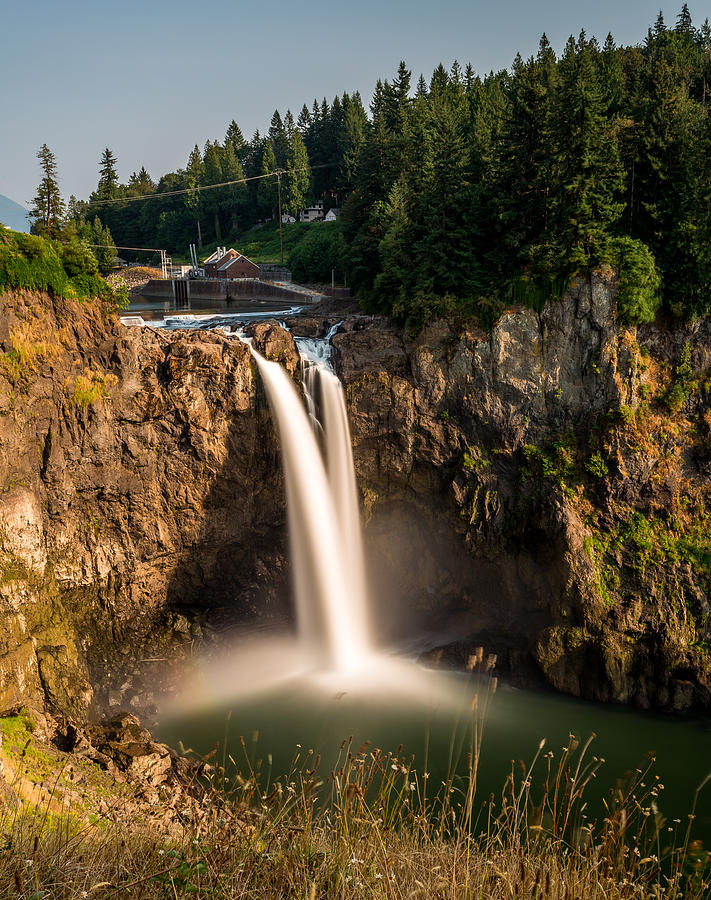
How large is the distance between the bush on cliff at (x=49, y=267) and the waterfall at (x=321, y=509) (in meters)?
5.58

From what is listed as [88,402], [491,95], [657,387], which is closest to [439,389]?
[657,387]

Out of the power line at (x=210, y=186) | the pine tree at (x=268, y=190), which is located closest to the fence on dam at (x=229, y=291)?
the power line at (x=210, y=186)

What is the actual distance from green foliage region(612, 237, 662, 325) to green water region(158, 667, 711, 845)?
39.8 feet

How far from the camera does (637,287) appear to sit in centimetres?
2075

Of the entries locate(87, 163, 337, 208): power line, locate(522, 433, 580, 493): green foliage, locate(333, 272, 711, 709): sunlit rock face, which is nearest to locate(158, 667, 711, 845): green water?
locate(333, 272, 711, 709): sunlit rock face

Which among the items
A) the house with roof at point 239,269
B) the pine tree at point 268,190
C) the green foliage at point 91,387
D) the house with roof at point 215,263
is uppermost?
the pine tree at point 268,190

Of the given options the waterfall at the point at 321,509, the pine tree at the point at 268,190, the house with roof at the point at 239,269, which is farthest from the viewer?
the pine tree at the point at 268,190

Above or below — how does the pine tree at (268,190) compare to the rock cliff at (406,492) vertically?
above

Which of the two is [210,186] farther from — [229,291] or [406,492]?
[406,492]

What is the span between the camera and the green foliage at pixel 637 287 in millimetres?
20672

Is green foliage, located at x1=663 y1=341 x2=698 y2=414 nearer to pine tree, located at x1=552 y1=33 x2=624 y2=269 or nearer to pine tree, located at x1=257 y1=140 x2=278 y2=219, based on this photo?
A: pine tree, located at x1=552 y1=33 x2=624 y2=269

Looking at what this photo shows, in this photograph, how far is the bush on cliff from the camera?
17.7 meters

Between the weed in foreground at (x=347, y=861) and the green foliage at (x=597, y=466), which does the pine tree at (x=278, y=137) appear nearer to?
the green foliage at (x=597, y=466)

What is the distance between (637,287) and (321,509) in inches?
495
